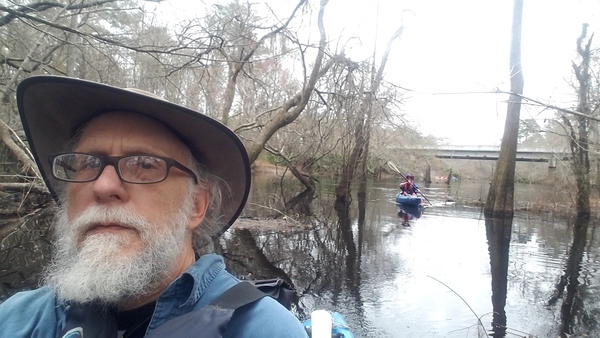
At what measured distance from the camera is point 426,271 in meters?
7.98

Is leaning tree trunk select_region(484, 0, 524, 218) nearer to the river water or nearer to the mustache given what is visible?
the river water

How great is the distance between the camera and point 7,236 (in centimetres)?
826

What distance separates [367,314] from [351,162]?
45.3ft

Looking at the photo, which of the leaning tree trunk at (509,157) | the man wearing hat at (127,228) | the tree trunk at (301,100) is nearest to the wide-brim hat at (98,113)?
the man wearing hat at (127,228)

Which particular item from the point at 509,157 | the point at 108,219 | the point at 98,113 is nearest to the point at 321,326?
the point at 108,219

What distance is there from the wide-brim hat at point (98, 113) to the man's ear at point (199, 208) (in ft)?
0.34

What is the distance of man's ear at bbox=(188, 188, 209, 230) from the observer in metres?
1.54

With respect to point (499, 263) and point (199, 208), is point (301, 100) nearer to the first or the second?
point (499, 263)

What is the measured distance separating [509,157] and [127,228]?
17173 millimetres

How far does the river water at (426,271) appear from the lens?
224 inches

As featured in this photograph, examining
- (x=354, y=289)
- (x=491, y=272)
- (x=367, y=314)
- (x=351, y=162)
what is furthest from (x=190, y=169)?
(x=351, y=162)

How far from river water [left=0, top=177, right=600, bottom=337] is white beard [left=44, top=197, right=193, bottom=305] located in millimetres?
4439

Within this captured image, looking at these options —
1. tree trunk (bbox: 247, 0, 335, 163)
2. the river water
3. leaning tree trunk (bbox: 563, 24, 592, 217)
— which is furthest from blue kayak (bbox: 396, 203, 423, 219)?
tree trunk (bbox: 247, 0, 335, 163)

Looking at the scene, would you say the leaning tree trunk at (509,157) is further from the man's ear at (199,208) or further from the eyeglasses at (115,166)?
the eyeglasses at (115,166)
